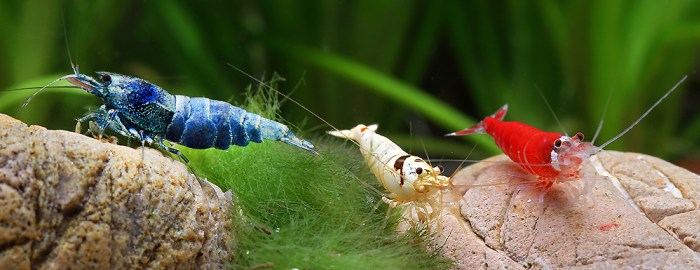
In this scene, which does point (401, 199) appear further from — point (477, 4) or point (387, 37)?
point (477, 4)

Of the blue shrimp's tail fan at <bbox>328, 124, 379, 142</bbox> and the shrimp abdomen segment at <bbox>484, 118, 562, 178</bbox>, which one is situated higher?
the shrimp abdomen segment at <bbox>484, 118, 562, 178</bbox>

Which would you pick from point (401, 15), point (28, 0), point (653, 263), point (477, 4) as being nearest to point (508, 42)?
point (477, 4)

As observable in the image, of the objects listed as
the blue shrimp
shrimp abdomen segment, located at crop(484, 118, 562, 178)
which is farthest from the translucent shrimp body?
the blue shrimp

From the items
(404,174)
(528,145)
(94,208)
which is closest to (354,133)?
(404,174)

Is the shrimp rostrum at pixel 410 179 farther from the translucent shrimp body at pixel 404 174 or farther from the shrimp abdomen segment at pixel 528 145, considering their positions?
the shrimp abdomen segment at pixel 528 145

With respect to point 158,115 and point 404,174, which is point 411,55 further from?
point 158,115

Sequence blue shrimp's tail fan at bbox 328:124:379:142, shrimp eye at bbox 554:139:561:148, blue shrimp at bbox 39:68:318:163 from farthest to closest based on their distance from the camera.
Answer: blue shrimp's tail fan at bbox 328:124:379:142
shrimp eye at bbox 554:139:561:148
blue shrimp at bbox 39:68:318:163

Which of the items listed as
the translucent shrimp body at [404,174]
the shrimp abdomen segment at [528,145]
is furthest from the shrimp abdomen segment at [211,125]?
the shrimp abdomen segment at [528,145]

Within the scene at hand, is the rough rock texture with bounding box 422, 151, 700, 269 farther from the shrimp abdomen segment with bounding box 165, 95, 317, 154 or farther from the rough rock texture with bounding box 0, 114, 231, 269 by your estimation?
the rough rock texture with bounding box 0, 114, 231, 269
